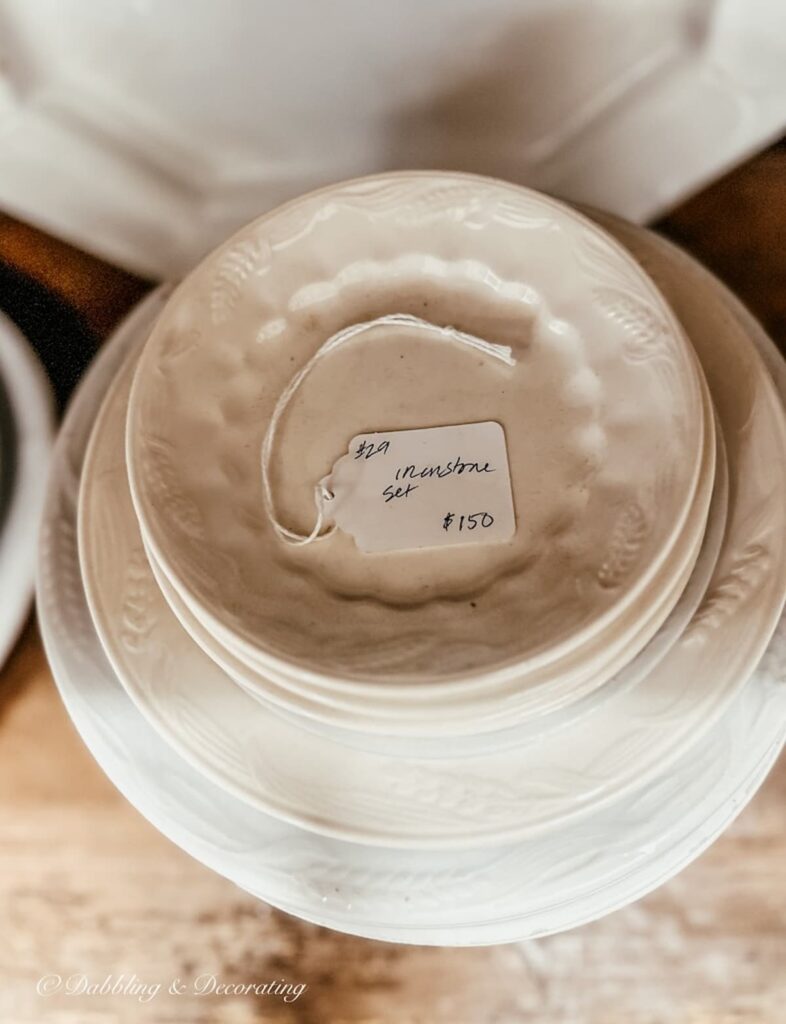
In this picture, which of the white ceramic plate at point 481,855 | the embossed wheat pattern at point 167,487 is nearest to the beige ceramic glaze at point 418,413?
the embossed wheat pattern at point 167,487

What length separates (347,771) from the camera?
38 centimetres

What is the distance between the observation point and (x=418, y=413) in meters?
0.44

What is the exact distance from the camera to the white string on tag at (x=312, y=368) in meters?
0.41

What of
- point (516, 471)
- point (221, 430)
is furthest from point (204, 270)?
point (516, 471)

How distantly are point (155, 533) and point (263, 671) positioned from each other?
0.08 meters

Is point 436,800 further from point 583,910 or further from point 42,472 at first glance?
point 42,472

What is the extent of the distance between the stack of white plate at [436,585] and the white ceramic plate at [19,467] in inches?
2.6

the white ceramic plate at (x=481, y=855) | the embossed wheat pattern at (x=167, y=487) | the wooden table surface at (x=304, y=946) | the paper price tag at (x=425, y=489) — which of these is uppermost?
the paper price tag at (x=425, y=489)

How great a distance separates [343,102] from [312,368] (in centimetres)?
24

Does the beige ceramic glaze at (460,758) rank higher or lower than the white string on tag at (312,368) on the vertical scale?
lower

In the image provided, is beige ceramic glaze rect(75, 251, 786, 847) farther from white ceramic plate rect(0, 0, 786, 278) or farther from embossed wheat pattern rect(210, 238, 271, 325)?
white ceramic plate rect(0, 0, 786, 278)

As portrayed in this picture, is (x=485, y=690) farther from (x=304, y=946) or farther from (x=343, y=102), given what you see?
(x=343, y=102)

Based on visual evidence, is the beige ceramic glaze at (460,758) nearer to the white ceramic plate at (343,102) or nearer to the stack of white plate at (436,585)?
the stack of white plate at (436,585)

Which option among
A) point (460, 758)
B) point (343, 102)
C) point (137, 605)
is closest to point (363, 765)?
point (460, 758)
